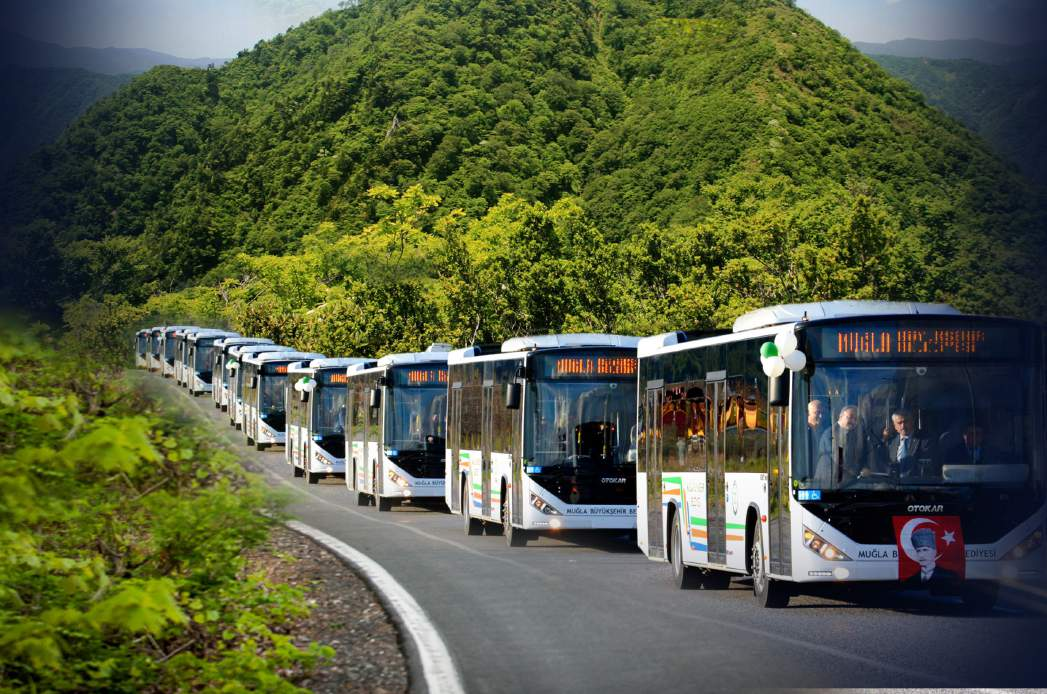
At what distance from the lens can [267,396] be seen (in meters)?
57.2

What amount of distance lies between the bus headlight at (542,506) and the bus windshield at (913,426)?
9.14 meters

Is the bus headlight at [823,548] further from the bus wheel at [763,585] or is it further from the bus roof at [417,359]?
the bus roof at [417,359]

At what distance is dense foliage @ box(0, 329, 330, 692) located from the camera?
25.6ft

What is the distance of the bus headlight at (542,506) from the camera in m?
23.8

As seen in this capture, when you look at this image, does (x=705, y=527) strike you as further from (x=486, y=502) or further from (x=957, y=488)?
(x=486, y=502)

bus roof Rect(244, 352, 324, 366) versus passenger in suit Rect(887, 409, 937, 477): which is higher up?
bus roof Rect(244, 352, 324, 366)

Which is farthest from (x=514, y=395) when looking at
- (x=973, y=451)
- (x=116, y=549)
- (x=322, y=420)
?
(x=322, y=420)

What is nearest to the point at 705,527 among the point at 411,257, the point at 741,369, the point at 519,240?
the point at 741,369

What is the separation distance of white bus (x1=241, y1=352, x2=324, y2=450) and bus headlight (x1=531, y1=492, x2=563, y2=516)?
32397mm

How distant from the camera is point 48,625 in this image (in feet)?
25.8

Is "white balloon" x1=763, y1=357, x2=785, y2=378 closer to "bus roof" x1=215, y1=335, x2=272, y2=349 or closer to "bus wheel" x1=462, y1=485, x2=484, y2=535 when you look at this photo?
"bus wheel" x1=462, y1=485, x2=484, y2=535

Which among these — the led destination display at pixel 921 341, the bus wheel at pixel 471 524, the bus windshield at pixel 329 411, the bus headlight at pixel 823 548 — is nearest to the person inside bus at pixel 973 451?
the led destination display at pixel 921 341

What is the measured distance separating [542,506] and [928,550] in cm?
968

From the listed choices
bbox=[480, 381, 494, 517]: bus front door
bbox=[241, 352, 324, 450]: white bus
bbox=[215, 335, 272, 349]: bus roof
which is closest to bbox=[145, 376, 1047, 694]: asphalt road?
bbox=[480, 381, 494, 517]: bus front door
